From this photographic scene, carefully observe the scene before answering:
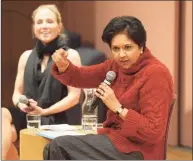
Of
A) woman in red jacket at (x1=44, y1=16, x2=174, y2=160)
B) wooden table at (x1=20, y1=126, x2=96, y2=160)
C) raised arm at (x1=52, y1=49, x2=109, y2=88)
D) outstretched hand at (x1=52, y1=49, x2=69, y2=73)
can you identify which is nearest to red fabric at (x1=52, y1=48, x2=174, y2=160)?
woman in red jacket at (x1=44, y1=16, x2=174, y2=160)

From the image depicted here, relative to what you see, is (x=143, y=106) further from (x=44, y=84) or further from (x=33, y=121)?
(x=44, y=84)

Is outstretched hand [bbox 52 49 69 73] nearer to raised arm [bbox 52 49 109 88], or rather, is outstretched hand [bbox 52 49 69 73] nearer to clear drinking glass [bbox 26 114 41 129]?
raised arm [bbox 52 49 109 88]

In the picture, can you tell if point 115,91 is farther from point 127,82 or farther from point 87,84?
point 87,84

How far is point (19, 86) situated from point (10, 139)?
40 centimetres

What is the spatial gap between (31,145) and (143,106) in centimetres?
73

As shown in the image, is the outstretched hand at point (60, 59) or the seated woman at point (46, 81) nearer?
the outstretched hand at point (60, 59)

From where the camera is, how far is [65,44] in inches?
109

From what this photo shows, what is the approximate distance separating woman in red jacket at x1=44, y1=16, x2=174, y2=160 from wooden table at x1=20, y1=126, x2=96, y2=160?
1.17 feet

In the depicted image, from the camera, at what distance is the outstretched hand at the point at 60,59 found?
199 cm

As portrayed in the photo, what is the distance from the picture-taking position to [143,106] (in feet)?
5.69

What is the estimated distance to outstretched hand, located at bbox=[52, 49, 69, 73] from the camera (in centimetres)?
199

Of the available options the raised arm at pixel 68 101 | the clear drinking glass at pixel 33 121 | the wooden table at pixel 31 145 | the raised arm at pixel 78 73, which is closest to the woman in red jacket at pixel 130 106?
the raised arm at pixel 78 73

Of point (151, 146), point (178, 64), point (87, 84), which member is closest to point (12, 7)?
point (178, 64)

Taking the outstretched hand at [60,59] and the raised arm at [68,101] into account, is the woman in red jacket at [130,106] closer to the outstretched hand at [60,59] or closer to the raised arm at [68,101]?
the outstretched hand at [60,59]
